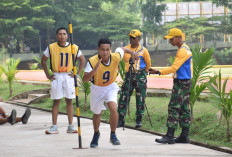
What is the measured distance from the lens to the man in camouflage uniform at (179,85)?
23.1 feet

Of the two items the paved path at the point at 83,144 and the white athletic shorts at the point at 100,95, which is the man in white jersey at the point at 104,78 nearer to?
the white athletic shorts at the point at 100,95

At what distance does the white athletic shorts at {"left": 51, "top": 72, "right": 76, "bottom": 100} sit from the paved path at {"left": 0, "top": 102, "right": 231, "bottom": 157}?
71 cm

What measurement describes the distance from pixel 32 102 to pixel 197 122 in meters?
7.58

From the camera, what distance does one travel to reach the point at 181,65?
7066mm

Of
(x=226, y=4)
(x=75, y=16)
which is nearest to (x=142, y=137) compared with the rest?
(x=226, y=4)

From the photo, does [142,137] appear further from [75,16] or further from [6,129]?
[75,16]

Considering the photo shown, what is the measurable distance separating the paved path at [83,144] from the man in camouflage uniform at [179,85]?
0.95 feet

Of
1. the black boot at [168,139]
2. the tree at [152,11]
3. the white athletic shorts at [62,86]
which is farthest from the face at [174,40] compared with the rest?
the tree at [152,11]

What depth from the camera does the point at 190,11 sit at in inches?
2534

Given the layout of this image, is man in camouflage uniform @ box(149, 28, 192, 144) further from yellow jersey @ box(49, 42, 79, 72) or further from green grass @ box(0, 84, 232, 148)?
yellow jersey @ box(49, 42, 79, 72)

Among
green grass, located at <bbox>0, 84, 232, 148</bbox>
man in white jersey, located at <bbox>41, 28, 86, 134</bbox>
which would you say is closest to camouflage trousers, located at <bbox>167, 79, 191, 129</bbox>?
green grass, located at <bbox>0, 84, 232, 148</bbox>

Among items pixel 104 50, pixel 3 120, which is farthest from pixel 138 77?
pixel 3 120

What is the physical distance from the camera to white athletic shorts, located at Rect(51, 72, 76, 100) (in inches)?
327

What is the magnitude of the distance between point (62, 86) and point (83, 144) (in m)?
1.61
